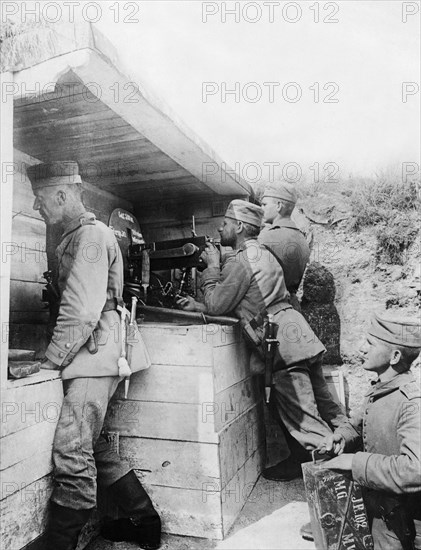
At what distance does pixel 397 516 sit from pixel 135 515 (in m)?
1.84

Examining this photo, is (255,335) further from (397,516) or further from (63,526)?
(63,526)

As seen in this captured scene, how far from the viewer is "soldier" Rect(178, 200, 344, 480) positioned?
409cm

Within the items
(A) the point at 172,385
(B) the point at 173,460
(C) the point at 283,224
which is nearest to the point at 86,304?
(A) the point at 172,385

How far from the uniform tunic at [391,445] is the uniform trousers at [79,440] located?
1723 millimetres

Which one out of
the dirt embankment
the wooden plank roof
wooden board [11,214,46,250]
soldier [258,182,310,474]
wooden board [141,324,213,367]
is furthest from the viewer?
the dirt embankment

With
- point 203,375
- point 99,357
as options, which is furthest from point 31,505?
point 203,375

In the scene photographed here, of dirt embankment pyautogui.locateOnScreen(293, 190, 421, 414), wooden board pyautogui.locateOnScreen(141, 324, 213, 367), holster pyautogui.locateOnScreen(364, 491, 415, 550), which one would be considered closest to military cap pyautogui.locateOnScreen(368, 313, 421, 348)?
holster pyautogui.locateOnScreen(364, 491, 415, 550)

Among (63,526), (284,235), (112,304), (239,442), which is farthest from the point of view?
(284,235)

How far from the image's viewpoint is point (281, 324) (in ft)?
14.0

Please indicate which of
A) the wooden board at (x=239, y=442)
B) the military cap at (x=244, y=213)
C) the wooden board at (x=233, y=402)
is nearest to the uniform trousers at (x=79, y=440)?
the wooden board at (x=233, y=402)

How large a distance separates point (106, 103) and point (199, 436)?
2625 millimetres

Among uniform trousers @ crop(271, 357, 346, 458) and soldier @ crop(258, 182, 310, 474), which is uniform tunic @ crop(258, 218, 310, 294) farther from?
uniform trousers @ crop(271, 357, 346, 458)

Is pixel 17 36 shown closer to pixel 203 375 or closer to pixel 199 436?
pixel 203 375

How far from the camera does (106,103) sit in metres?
3.32
